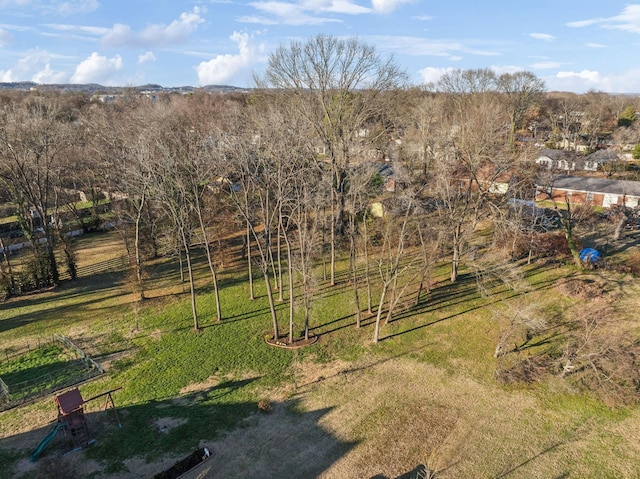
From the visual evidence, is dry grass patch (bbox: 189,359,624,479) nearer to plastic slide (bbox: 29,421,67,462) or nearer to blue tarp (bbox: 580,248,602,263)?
plastic slide (bbox: 29,421,67,462)

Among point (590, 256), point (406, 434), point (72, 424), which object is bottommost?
point (406, 434)

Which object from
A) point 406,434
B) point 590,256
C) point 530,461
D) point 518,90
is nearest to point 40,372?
point 406,434

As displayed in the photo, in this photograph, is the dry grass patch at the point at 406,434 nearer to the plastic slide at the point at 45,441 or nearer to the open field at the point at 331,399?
the open field at the point at 331,399

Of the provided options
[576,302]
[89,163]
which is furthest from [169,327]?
[89,163]

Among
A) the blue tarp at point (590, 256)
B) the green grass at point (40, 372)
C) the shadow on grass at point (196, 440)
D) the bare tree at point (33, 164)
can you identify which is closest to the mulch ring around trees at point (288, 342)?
the shadow on grass at point (196, 440)

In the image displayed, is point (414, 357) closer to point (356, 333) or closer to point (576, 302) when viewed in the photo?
point (356, 333)

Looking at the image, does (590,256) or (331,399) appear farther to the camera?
(590,256)

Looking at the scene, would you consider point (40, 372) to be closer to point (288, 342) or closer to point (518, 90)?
point (288, 342)
